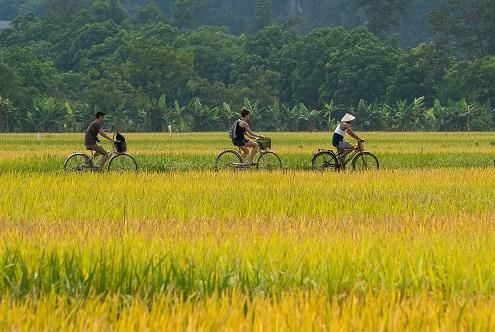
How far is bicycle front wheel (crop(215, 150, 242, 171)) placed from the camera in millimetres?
18531

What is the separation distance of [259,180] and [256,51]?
67.1 meters

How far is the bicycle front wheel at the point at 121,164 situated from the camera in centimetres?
1811

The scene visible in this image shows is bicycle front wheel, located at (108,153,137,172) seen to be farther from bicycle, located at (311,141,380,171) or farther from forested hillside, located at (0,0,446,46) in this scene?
forested hillside, located at (0,0,446,46)

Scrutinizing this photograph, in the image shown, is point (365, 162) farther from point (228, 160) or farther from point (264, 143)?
point (228, 160)

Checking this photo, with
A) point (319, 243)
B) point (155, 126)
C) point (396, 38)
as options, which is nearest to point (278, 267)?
point (319, 243)

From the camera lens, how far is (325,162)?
18.7 m

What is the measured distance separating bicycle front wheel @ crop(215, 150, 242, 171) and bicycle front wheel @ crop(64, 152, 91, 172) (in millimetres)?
2424

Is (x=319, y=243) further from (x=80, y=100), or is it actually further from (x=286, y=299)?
(x=80, y=100)

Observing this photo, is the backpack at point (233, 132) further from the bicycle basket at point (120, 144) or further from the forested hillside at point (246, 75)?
the forested hillside at point (246, 75)

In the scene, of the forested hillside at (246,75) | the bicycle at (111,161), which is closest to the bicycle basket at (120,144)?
the bicycle at (111,161)

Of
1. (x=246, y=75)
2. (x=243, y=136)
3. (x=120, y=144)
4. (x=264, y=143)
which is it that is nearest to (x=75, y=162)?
(x=120, y=144)

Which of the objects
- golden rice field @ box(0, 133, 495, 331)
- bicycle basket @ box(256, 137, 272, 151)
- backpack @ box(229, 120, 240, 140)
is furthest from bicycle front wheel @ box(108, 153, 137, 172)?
golden rice field @ box(0, 133, 495, 331)

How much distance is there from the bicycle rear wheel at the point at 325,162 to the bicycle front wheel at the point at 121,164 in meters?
3.30

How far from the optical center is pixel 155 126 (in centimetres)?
6669
